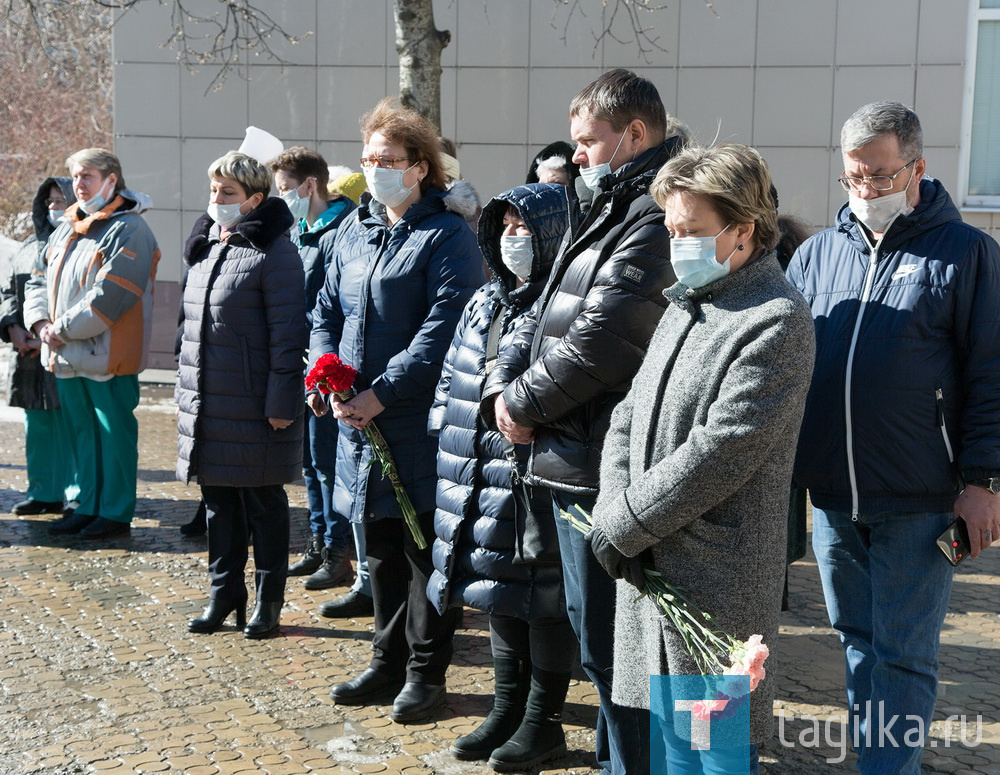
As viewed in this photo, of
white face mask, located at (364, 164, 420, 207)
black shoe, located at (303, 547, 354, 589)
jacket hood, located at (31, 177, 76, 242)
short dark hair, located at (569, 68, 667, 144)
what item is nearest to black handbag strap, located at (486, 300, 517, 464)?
short dark hair, located at (569, 68, 667, 144)

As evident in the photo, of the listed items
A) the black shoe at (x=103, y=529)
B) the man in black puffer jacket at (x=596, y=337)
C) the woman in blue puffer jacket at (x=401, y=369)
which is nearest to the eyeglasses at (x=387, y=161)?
the woman in blue puffer jacket at (x=401, y=369)

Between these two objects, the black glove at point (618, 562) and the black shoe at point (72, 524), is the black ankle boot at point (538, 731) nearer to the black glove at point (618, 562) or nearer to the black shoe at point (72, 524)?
the black glove at point (618, 562)

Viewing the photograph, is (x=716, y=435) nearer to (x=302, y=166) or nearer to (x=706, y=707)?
(x=706, y=707)

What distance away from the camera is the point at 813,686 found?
498 centimetres

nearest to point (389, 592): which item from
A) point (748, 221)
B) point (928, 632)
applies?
point (928, 632)

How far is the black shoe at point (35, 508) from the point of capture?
311 inches

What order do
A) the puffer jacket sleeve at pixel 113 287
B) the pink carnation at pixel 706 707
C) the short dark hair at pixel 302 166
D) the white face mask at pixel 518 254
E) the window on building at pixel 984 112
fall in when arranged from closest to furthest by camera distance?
the pink carnation at pixel 706 707
the white face mask at pixel 518 254
the puffer jacket sleeve at pixel 113 287
the short dark hair at pixel 302 166
the window on building at pixel 984 112

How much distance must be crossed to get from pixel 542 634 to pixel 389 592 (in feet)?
3.08

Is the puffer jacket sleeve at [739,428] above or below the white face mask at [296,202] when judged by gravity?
below

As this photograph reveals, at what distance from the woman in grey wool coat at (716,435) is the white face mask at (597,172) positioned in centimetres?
62

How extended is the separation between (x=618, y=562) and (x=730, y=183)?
1.04 meters

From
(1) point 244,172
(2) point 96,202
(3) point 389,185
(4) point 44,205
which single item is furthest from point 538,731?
(4) point 44,205

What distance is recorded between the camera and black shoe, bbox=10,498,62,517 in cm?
791

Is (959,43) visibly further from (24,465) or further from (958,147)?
(24,465)
